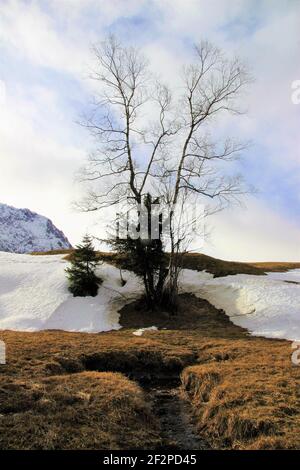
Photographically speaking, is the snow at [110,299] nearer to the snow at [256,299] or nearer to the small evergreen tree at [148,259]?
the snow at [256,299]

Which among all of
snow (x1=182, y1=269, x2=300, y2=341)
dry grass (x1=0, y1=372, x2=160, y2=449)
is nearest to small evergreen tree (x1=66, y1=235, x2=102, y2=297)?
snow (x1=182, y1=269, x2=300, y2=341)

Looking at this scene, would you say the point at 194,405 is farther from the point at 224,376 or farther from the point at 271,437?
the point at 271,437

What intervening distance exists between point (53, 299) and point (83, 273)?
2.90m

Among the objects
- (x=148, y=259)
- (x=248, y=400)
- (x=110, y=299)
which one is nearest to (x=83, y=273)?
(x=110, y=299)

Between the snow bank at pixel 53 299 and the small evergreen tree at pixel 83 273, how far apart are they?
0.52 metres

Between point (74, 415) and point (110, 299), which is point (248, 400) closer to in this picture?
point (74, 415)

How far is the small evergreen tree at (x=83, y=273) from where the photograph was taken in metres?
28.9

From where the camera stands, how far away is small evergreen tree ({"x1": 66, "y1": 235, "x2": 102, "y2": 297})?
2894 cm

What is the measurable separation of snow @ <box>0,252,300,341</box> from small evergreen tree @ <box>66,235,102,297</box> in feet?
1.77

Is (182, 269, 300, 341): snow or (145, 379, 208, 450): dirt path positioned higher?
(182, 269, 300, 341): snow

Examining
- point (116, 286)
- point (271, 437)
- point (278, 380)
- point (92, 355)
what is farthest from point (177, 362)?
point (116, 286)

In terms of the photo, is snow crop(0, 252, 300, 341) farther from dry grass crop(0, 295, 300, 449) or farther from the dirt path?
the dirt path

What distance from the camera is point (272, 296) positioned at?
2633cm

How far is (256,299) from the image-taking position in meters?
26.2
